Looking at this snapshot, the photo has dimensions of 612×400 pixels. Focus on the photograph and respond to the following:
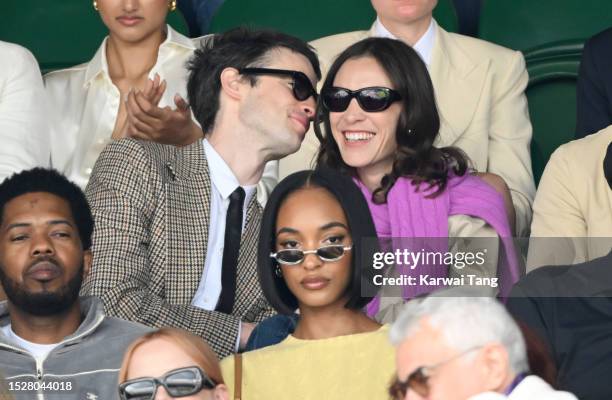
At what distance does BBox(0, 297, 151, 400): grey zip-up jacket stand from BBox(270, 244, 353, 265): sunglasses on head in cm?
43

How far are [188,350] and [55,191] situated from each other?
2.71 feet

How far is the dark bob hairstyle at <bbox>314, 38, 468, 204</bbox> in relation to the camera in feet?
14.9

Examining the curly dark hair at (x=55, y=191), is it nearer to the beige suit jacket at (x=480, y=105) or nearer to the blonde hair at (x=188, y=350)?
the blonde hair at (x=188, y=350)

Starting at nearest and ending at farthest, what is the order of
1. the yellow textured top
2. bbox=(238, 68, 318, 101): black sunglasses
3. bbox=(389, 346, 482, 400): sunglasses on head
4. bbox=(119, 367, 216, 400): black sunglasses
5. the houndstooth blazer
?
bbox=(389, 346, 482, 400): sunglasses on head, bbox=(119, 367, 216, 400): black sunglasses, the yellow textured top, the houndstooth blazer, bbox=(238, 68, 318, 101): black sunglasses

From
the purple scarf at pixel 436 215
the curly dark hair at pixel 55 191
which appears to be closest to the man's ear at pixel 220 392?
the curly dark hair at pixel 55 191

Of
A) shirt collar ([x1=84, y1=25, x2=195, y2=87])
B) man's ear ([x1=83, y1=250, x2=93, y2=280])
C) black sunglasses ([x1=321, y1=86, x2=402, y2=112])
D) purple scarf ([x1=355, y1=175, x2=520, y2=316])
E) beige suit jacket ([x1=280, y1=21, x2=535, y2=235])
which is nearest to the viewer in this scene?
man's ear ([x1=83, y1=250, x2=93, y2=280])

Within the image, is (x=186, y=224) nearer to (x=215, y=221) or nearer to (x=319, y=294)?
(x=215, y=221)

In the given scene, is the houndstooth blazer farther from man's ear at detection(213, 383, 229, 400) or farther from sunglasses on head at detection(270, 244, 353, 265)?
man's ear at detection(213, 383, 229, 400)

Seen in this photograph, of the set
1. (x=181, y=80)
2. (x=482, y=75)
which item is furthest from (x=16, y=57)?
(x=482, y=75)

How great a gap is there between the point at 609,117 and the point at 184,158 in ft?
4.01

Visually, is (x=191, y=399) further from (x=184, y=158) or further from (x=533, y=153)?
(x=533, y=153)

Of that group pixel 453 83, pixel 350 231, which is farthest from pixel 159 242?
pixel 453 83

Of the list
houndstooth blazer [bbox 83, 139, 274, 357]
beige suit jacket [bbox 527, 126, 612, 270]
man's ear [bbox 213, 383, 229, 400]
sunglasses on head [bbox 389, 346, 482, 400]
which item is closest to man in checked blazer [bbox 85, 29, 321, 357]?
houndstooth blazer [bbox 83, 139, 274, 357]

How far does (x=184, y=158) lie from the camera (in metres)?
Answer: 4.67
